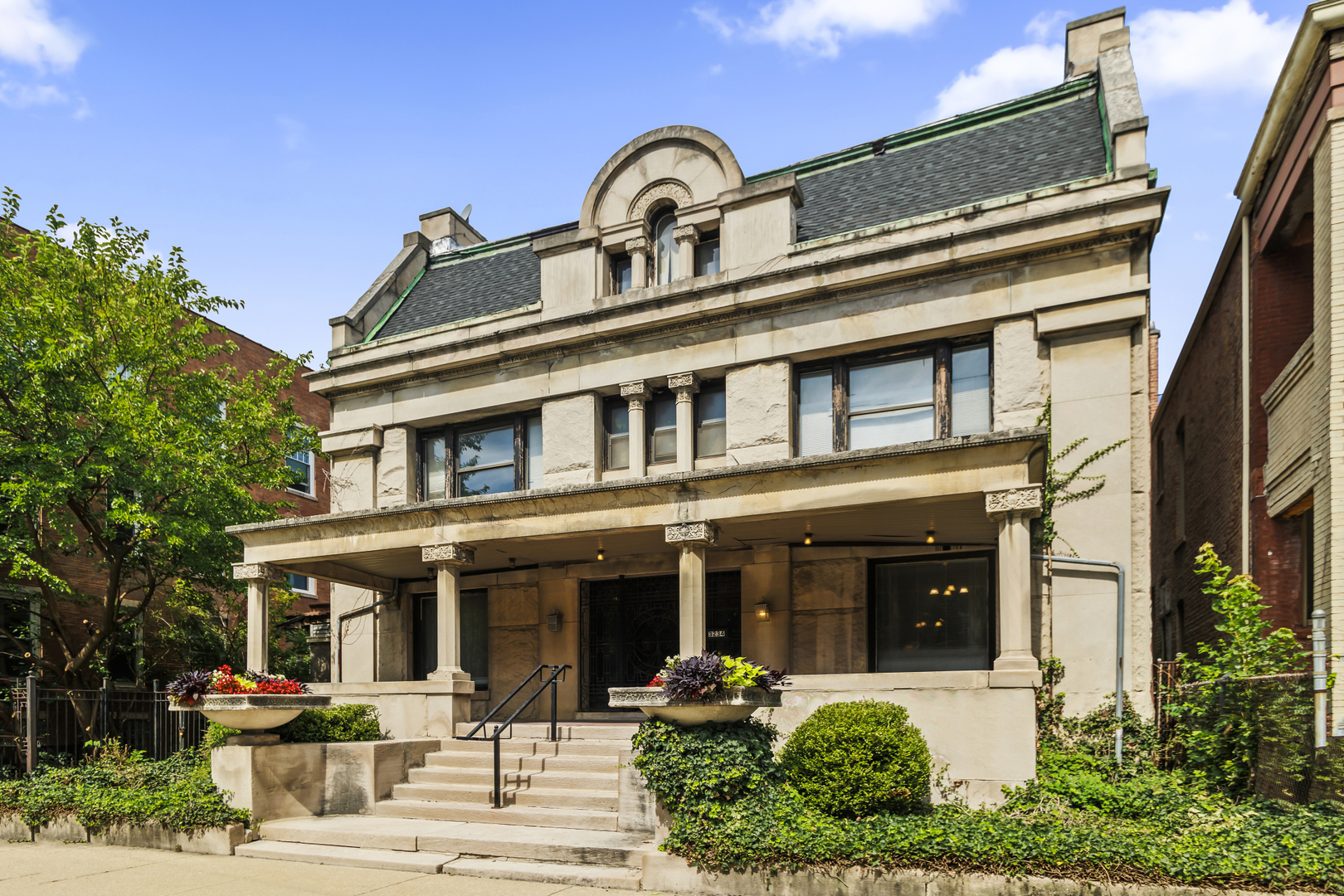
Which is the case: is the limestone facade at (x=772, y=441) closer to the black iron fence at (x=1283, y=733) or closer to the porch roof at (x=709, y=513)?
the porch roof at (x=709, y=513)

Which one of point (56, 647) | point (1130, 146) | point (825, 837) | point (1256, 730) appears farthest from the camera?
point (56, 647)

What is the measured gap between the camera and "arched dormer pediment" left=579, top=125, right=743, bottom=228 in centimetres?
1595

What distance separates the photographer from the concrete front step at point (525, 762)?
12.0 m

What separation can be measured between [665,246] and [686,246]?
0.81 m

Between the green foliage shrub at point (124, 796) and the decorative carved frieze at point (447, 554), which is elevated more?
the decorative carved frieze at point (447, 554)

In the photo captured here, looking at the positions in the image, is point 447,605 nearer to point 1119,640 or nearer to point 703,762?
point 703,762

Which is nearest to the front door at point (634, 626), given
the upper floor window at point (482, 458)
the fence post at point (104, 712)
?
the upper floor window at point (482, 458)

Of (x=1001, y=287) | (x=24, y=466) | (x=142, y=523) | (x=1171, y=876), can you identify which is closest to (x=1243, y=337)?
(x=1001, y=287)

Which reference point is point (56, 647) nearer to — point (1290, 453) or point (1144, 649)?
point (1144, 649)

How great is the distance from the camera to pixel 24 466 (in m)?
15.3

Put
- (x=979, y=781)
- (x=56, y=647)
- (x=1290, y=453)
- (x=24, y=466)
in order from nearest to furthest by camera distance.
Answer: (x=979, y=781) < (x=1290, y=453) < (x=24, y=466) < (x=56, y=647)

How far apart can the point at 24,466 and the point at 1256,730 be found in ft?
58.7

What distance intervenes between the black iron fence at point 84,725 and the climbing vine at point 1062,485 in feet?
42.9

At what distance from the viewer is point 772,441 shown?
14508mm
